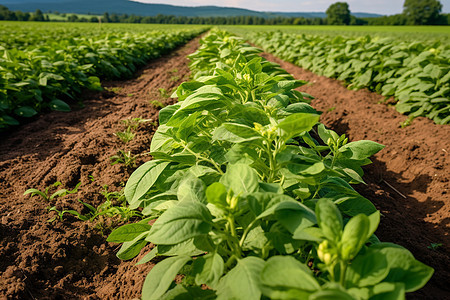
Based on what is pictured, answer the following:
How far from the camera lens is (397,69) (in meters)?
5.40

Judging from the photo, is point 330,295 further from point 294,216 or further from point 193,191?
point 193,191

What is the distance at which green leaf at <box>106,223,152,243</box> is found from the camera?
49.3 inches

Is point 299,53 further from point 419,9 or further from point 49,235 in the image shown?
point 419,9

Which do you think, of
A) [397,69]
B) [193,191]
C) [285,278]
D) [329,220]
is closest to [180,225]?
[193,191]

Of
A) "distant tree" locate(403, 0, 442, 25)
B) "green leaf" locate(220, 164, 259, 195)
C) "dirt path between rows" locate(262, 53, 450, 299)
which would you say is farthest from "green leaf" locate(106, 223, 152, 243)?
"distant tree" locate(403, 0, 442, 25)

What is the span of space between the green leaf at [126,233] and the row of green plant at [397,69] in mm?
4478

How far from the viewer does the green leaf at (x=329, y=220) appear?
87 centimetres

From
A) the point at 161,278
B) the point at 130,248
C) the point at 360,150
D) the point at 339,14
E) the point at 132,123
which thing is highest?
the point at 339,14

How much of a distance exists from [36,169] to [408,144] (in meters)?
4.53

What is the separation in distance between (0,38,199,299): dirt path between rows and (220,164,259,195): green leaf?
810 millimetres

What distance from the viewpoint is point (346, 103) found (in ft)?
17.9

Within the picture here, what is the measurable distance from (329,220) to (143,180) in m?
0.93

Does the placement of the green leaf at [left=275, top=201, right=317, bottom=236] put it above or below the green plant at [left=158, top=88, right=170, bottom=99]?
above

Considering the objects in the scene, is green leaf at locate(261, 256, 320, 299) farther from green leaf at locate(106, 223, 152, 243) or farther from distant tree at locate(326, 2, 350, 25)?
distant tree at locate(326, 2, 350, 25)
